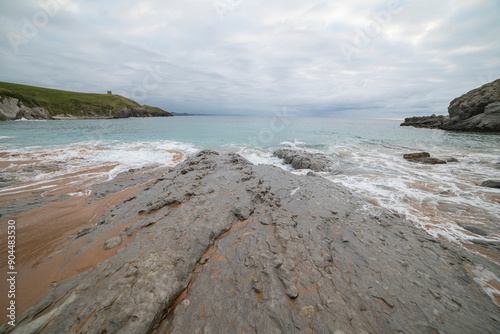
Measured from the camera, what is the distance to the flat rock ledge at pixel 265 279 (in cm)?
236

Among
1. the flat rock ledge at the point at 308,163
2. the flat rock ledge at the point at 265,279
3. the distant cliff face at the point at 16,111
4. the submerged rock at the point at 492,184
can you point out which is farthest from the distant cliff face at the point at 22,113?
the submerged rock at the point at 492,184

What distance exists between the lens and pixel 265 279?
296 centimetres

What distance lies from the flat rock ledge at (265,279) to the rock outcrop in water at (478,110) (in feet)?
179

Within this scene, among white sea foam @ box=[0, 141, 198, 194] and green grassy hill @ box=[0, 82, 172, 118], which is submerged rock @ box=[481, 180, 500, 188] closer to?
white sea foam @ box=[0, 141, 198, 194]

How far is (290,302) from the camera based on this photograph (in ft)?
8.57

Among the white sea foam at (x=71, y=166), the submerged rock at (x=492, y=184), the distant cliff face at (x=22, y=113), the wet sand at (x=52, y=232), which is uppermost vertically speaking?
the distant cliff face at (x=22, y=113)

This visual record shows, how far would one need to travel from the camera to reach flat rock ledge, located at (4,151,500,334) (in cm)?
236

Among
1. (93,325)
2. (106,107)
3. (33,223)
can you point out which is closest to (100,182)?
(33,223)

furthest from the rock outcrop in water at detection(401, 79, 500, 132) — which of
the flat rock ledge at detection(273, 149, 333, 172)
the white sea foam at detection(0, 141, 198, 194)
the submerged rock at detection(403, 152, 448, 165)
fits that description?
the white sea foam at detection(0, 141, 198, 194)

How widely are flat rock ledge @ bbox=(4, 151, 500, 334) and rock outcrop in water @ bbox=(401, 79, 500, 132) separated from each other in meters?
54.6

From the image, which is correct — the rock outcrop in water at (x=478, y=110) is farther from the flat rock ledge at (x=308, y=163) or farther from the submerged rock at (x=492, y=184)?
the flat rock ledge at (x=308, y=163)

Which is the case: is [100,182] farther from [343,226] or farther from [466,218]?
[466,218]

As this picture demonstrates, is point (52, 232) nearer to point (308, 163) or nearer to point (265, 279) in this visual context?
point (265, 279)

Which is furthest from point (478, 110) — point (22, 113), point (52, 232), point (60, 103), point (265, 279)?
point (60, 103)
